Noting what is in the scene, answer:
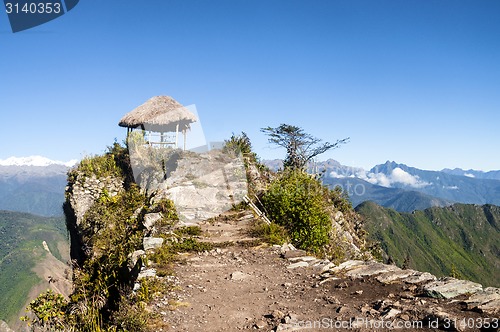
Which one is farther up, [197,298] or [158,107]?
[158,107]

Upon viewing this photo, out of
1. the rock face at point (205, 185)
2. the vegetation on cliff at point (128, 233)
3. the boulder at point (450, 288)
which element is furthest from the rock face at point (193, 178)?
the boulder at point (450, 288)

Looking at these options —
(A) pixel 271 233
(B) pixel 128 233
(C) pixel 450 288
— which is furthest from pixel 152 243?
(C) pixel 450 288

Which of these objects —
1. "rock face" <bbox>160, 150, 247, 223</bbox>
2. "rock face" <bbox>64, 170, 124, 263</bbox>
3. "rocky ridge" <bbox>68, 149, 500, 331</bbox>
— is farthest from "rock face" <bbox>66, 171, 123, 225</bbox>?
"rocky ridge" <bbox>68, 149, 500, 331</bbox>

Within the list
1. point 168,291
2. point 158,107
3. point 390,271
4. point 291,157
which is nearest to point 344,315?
point 390,271

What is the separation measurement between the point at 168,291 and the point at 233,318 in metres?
1.97

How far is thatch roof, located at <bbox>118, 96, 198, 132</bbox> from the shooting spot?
29.7 metres

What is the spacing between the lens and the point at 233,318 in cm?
723

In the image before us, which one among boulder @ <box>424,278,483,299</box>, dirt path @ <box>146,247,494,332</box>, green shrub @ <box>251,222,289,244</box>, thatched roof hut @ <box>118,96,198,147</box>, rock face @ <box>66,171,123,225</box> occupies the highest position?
thatched roof hut @ <box>118,96,198,147</box>

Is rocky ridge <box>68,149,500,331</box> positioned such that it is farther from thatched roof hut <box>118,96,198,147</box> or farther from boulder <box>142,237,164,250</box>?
thatched roof hut <box>118,96,198,147</box>

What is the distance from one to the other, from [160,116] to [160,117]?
0.36 ft

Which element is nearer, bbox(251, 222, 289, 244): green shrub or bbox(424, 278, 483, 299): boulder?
bbox(424, 278, 483, 299): boulder

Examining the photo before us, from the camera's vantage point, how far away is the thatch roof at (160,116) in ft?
97.3

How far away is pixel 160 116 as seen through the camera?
29.8 meters

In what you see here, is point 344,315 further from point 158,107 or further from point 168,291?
point 158,107
